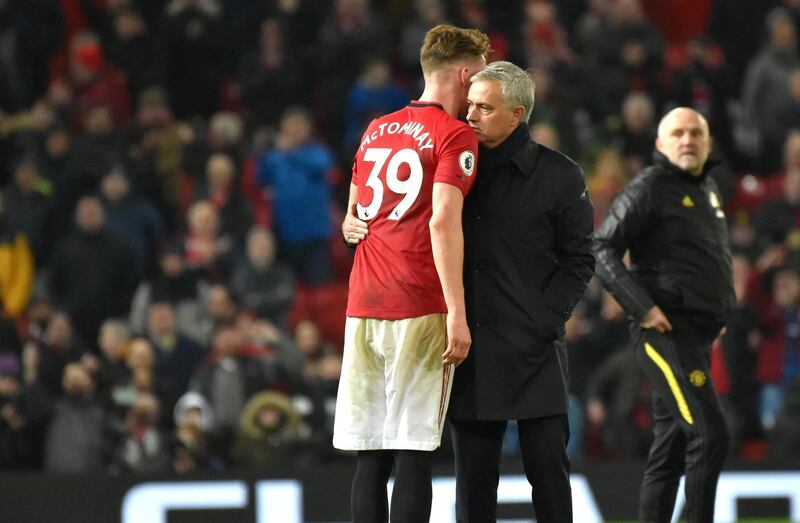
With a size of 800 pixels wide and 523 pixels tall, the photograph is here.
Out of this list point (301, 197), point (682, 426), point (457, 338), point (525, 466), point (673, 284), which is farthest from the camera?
point (301, 197)

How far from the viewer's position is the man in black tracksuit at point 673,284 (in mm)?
6398

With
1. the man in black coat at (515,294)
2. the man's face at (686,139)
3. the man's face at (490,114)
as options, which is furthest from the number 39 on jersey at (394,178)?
the man's face at (686,139)

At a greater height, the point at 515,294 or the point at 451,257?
the point at 451,257

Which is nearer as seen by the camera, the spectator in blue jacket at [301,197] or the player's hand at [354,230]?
the player's hand at [354,230]

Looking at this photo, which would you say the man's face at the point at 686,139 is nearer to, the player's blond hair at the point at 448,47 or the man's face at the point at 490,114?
the man's face at the point at 490,114

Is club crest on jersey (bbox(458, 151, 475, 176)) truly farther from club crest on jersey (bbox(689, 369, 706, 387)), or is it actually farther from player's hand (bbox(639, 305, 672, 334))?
club crest on jersey (bbox(689, 369, 706, 387))

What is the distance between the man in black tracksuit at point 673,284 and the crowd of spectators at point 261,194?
259cm

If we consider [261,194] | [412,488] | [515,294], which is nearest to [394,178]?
[515,294]

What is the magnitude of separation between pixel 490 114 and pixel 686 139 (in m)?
1.38

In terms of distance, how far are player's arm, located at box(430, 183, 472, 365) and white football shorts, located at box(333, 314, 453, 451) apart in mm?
144

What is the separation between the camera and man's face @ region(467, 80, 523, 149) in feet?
17.9

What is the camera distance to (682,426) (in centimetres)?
634

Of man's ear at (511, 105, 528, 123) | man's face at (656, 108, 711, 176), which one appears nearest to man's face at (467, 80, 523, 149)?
man's ear at (511, 105, 528, 123)

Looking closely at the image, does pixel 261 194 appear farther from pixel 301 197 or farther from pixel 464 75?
pixel 464 75
